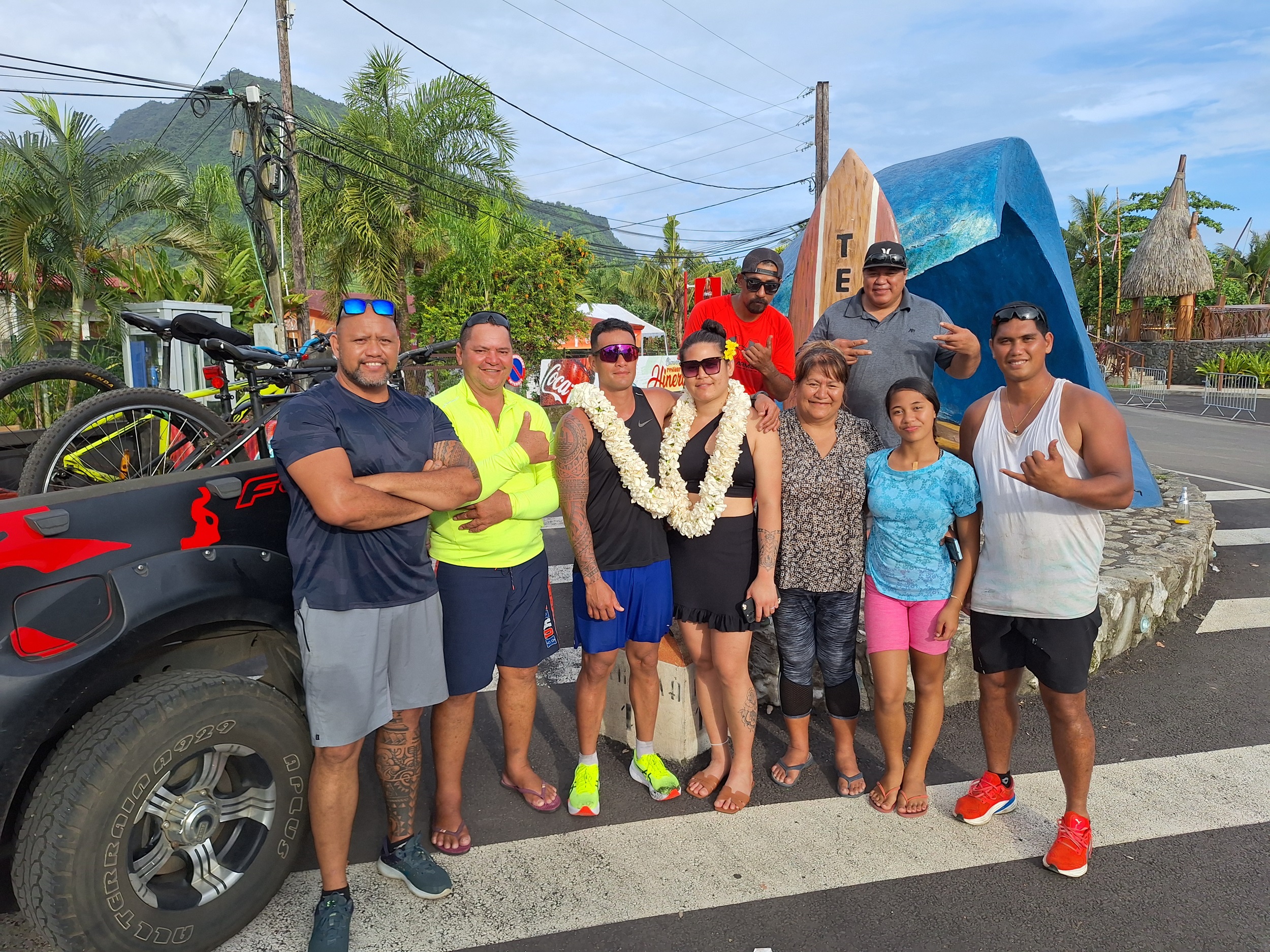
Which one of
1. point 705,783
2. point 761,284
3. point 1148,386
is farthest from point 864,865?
point 1148,386

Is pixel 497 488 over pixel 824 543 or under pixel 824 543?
over

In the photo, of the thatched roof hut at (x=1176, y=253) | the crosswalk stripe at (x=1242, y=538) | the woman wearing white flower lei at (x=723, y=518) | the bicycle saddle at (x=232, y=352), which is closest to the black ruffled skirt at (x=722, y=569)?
the woman wearing white flower lei at (x=723, y=518)

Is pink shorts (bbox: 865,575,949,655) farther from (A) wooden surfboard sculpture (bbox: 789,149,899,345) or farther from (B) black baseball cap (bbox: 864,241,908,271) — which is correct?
(A) wooden surfboard sculpture (bbox: 789,149,899,345)

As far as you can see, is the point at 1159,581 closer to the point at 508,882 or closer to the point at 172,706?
the point at 508,882

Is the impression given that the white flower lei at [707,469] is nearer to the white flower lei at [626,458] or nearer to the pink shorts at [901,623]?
the white flower lei at [626,458]

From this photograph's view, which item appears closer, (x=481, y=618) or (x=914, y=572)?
(x=481, y=618)

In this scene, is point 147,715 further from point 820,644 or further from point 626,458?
point 820,644

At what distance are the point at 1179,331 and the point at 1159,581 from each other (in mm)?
31257

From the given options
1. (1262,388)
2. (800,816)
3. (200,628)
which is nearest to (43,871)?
(200,628)

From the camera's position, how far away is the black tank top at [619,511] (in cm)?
314

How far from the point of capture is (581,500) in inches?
122

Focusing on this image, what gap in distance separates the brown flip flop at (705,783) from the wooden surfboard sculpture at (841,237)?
377cm

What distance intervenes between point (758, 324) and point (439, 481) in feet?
7.58

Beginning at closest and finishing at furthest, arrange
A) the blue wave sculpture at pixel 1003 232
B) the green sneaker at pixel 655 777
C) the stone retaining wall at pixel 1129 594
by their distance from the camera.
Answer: the green sneaker at pixel 655 777 → the stone retaining wall at pixel 1129 594 → the blue wave sculpture at pixel 1003 232
